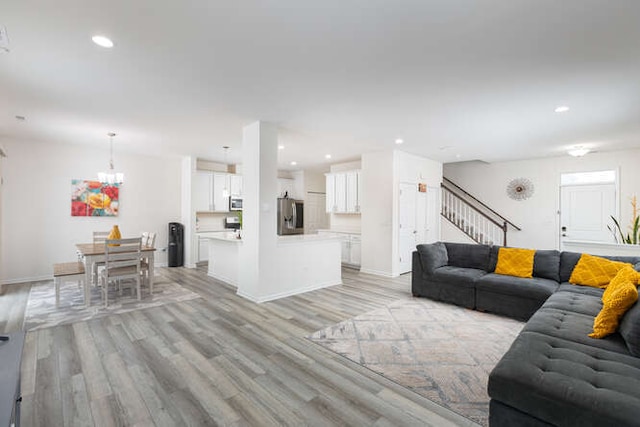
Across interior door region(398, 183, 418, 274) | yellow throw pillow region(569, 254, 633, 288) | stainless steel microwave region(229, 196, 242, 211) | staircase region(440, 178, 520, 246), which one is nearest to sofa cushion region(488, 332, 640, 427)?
yellow throw pillow region(569, 254, 633, 288)

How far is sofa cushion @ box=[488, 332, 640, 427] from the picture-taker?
1.37 m

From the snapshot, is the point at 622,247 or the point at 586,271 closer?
the point at 586,271

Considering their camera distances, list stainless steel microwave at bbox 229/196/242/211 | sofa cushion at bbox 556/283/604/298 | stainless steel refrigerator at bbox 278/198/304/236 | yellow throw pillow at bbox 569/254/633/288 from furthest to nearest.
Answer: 1. stainless steel refrigerator at bbox 278/198/304/236
2. stainless steel microwave at bbox 229/196/242/211
3. yellow throw pillow at bbox 569/254/633/288
4. sofa cushion at bbox 556/283/604/298

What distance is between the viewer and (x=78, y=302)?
4.23 m

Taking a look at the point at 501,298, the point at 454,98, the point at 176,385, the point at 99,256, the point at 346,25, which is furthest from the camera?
the point at 99,256

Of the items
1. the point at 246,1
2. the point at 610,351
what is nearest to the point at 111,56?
the point at 246,1

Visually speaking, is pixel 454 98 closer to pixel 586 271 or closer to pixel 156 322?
pixel 586 271

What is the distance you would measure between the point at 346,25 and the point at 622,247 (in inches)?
187

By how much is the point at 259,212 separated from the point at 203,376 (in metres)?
2.29

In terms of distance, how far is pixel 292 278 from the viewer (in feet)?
15.5

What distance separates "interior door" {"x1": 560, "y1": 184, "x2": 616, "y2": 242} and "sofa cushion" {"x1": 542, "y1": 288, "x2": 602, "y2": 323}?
4.75 metres

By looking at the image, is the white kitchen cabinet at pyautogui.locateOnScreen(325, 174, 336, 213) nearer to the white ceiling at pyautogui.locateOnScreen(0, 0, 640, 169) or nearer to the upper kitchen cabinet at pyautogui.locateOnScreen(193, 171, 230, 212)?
the upper kitchen cabinet at pyautogui.locateOnScreen(193, 171, 230, 212)

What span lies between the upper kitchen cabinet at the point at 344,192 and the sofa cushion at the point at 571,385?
208 inches

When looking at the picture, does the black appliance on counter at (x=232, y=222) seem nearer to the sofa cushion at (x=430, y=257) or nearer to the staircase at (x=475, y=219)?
the sofa cushion at (x=430, y=257)
